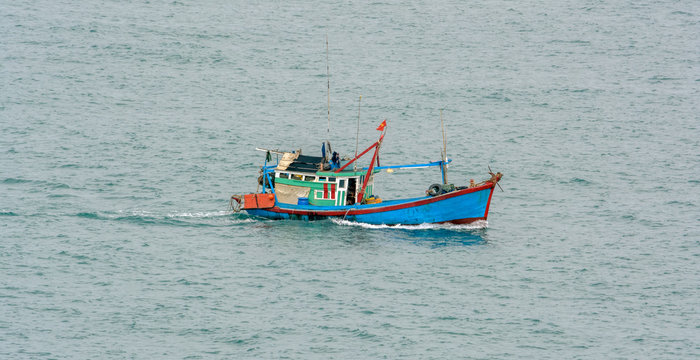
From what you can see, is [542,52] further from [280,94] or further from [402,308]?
[402,308]

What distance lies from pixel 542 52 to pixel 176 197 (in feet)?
213

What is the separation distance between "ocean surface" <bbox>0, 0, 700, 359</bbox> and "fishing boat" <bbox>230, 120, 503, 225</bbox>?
48.9 inches

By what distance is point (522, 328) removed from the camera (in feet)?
213

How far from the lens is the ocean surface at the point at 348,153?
6475cm

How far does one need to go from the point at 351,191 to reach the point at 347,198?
1.92 ft

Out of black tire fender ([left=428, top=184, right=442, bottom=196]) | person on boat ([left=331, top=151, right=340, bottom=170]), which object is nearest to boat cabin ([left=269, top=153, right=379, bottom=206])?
person on boat ([left=331, top=151, right=340, bottom=170])

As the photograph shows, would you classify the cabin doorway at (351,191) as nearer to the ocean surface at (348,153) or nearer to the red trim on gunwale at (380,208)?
the red trim on gunwale at (380,208)

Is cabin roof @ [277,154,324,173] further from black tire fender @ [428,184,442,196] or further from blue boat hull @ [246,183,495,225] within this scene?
black tire fender @ [428,184,442,196]

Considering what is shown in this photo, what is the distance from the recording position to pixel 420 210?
7900cm

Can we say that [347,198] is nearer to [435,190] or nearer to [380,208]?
[380,208]

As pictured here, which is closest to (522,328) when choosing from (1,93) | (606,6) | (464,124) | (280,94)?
(464,124)

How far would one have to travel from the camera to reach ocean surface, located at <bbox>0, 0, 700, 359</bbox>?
212 ft

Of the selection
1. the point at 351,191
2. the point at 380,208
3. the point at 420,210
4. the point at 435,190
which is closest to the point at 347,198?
the point at 351,191

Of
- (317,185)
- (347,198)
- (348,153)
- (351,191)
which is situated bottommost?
(347,198)
